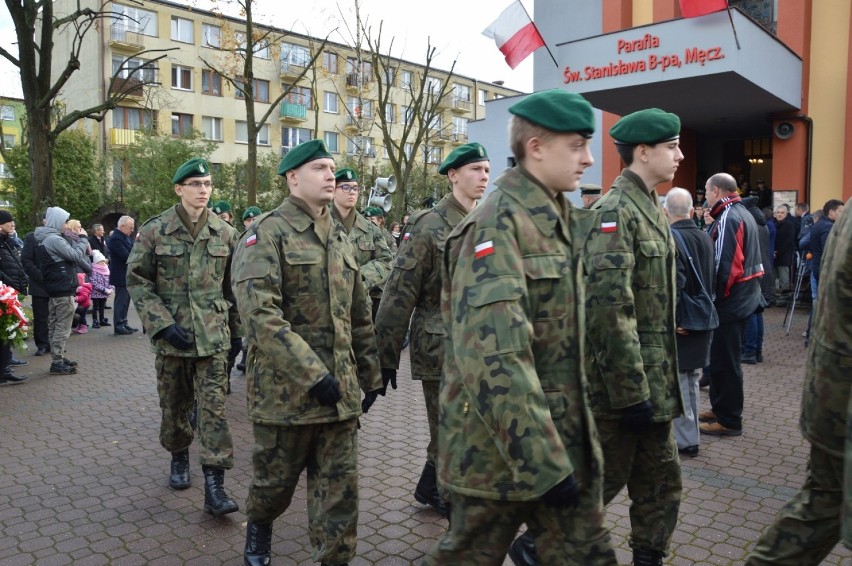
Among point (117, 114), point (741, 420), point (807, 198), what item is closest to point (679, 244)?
point (741, 420)

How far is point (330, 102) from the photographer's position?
53125mm

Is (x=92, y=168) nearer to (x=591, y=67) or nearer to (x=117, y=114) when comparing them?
(x=117, y=114)

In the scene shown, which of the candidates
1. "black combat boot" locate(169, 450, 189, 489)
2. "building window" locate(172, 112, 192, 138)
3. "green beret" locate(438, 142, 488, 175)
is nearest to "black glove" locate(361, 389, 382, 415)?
"green beret" locate(438, 142, 488, 175)

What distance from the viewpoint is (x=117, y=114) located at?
4300cm

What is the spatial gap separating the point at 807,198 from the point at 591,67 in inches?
230

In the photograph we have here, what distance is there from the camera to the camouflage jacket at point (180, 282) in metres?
5.03

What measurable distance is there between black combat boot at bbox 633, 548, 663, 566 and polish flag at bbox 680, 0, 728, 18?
42.4 ft

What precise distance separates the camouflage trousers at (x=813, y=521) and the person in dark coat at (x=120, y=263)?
11462 mm

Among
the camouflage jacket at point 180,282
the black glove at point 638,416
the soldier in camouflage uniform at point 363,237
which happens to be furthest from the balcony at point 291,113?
the black glove at point 638,416

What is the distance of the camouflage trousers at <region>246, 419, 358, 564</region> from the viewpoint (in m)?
3.55

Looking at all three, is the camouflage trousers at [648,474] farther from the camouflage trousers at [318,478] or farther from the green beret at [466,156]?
the green beret at [466,156]

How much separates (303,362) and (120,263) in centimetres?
1088

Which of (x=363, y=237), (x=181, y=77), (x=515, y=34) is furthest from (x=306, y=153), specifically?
(x=181, y=77)

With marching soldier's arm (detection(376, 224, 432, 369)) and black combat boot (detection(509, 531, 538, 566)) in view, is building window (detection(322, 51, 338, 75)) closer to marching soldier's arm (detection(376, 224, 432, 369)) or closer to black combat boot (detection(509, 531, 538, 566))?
marching soldier's arm (detection(376, 224, 432, 369))
